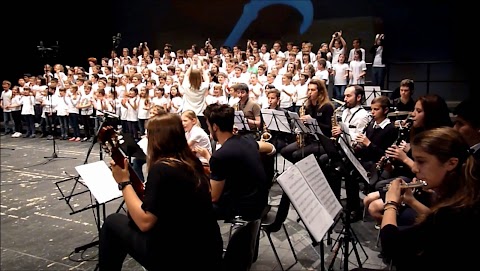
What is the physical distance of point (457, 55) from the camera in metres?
11.7

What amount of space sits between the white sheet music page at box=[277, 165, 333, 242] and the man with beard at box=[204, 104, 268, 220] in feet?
2.60

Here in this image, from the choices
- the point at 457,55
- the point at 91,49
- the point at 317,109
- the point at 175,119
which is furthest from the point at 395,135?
the point at 91,49

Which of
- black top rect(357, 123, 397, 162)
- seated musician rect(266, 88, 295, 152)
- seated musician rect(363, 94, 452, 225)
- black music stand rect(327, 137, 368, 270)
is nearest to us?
black music stand rect(327, 137, 368, 270)

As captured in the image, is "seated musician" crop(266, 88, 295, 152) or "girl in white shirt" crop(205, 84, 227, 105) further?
"girl in white shirt" crop(205, 84, 227, 105)

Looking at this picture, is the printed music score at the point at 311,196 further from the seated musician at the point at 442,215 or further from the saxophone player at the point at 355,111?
the saxophone player at the point at 355,111

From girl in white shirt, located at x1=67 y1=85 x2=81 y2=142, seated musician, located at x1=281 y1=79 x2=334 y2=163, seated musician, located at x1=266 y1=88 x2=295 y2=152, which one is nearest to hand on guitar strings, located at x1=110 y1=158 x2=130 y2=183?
seated musician, located at x1=281 y1=79 x2=334 y2=163

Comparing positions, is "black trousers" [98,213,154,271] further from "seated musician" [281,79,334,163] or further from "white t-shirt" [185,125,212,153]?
"seated musician" [281,79,334,163]

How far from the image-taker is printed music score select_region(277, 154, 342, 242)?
101 inches

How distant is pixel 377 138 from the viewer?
4.78m

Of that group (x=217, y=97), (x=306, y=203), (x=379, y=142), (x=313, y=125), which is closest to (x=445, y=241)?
(x=306, y=203)

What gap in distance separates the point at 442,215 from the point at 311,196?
88 cm

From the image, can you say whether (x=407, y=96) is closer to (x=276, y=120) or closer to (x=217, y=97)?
(x=276, y=120)

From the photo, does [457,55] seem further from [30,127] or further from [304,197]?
[30,127]

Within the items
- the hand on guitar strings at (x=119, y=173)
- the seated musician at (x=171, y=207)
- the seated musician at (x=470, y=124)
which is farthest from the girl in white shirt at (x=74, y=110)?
the seated musician at (x=470, y=124)
